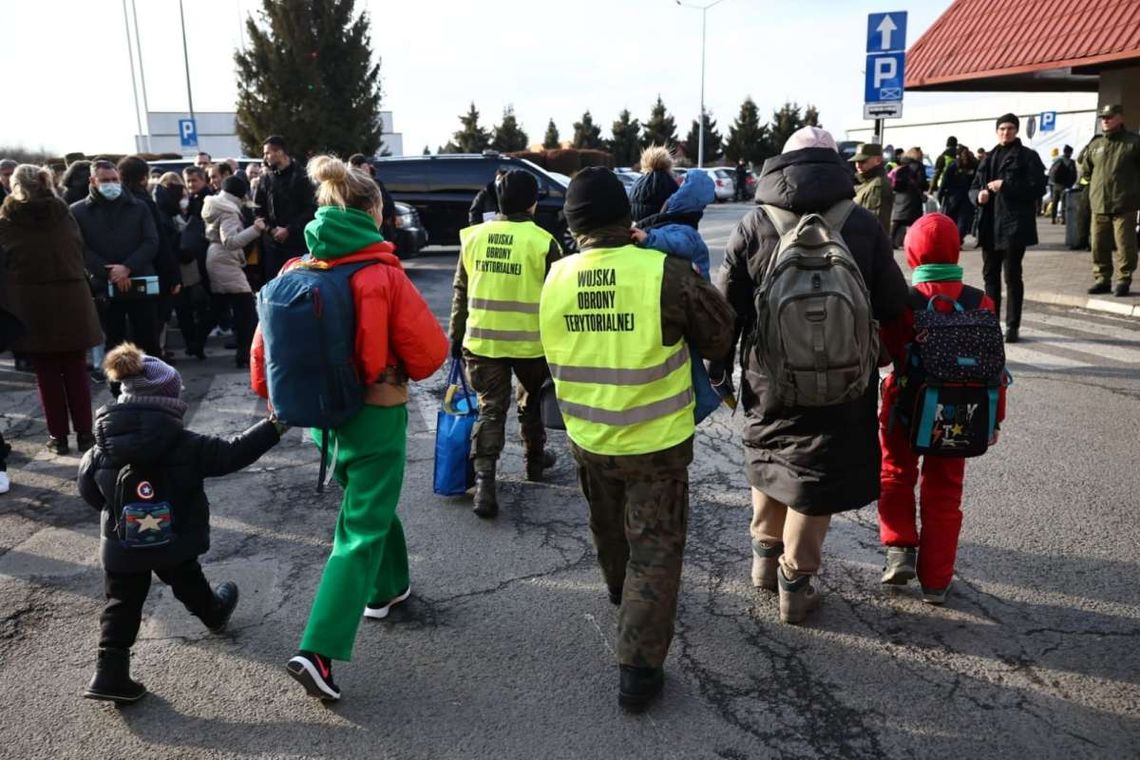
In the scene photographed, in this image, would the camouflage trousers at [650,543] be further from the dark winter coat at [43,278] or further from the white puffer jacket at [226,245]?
the white puffer jacket at [226,245]

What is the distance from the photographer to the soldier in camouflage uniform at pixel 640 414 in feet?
10.5

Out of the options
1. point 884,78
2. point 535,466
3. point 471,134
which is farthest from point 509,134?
point 535,466

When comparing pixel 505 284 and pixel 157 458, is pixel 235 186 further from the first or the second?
pixel 157 458

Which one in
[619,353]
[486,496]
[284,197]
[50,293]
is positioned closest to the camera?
[619,353]

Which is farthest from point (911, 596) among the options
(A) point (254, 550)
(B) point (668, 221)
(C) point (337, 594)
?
(A) point (254, 550)

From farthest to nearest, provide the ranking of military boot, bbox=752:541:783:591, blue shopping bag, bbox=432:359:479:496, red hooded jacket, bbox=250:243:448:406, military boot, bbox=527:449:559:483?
1. military boot, bbox=527:449:559:483
2. blue shopping bag, bbox=432:359:479:496
3. military boot, bbox=752:541:783:591
4. red hooded jacket, bbox=250:243:448:406

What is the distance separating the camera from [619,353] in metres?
3.20

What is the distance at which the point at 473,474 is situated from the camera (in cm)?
541

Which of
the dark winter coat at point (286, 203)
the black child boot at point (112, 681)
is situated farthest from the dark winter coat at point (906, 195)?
the black child boot at point (112, 681)

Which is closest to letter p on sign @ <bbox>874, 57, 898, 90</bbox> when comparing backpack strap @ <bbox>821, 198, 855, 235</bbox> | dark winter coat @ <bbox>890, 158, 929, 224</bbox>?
dark winter coat @ <bbox>890, 158, 929, 224</bbox>

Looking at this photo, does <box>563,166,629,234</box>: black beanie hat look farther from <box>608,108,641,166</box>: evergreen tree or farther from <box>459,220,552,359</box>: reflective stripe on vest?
<box>608,108,641,166</box>: evergreen tree

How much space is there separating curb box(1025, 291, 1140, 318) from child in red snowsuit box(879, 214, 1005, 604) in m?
7.93

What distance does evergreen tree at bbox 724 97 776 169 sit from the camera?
5756 cm

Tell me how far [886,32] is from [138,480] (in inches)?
433
